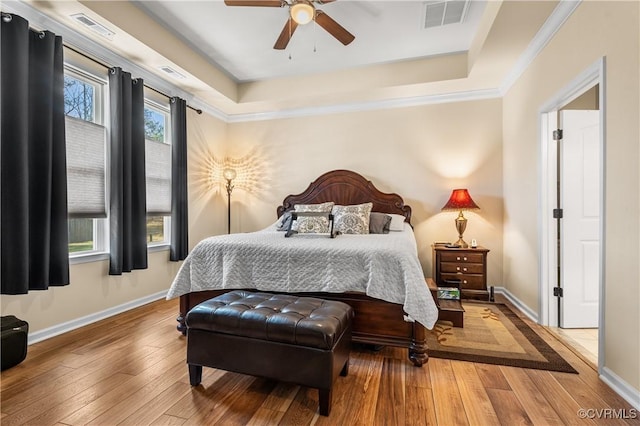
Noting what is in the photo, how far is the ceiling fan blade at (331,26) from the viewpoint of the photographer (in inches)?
94.0

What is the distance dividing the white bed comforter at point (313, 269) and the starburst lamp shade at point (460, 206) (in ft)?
5.43

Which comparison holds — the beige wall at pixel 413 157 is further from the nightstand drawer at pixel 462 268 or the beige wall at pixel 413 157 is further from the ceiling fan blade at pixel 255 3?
the ceiling fan blade at pixel 255 3

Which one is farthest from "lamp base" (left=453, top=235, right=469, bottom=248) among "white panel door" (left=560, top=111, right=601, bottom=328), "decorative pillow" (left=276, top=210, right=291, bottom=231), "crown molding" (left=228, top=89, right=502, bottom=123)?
"decorative pillow" (left=276, top=210, right=291, bottom=231)

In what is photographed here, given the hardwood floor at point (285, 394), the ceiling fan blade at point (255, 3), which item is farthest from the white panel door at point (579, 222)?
the ceiling fan blade at point (255, 3)

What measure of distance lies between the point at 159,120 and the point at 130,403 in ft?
10.8

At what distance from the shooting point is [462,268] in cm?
355

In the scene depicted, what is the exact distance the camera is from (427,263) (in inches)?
164

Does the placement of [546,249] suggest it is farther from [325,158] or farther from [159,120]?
Answer: [159,120]

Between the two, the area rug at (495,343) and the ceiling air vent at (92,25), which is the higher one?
the ceiling air vent at (92,25)

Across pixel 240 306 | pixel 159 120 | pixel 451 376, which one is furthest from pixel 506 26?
pixel 159 120

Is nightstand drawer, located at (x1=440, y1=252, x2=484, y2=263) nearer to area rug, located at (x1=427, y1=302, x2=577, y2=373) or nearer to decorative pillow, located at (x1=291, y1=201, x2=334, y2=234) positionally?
area rug, located at (x1=427, y1=302, x2=577, y2=373)

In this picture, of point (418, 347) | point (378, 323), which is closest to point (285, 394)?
point (378, 323)

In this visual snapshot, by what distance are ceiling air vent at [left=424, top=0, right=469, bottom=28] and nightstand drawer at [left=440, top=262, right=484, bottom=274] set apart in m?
2.58

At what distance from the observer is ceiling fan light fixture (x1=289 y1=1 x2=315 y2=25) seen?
2.15 m
